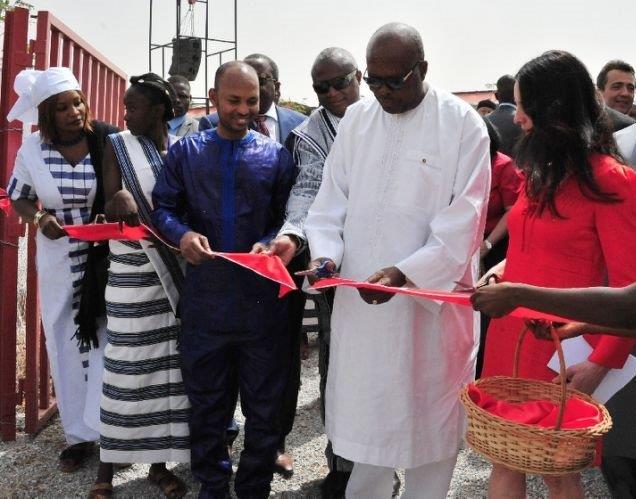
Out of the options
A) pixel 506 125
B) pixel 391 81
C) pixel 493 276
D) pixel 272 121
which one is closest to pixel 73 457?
pixel 272 121

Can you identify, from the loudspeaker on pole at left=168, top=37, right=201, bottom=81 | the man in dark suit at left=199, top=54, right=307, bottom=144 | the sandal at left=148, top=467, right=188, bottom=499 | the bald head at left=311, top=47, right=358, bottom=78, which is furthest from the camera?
the loudspeaker on pole at left=168, top=37, right=201, bottom=81

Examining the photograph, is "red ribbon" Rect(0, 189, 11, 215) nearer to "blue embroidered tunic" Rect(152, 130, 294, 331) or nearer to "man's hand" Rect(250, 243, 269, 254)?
"blue embroidered tunic" Rect(152, 130, 294, 331)

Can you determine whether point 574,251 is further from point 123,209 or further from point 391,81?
point 123,209

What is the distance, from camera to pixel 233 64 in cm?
338

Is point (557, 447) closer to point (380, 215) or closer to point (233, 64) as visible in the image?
point (380, 215)

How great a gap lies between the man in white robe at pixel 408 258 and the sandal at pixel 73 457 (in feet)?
5.99

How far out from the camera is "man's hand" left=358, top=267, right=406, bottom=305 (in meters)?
2.79

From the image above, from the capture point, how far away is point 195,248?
3191 mm

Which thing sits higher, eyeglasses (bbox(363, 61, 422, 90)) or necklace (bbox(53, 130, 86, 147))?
eyeglasses (bbox(363, 61, 422, 90))

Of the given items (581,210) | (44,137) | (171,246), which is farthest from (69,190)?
(581,210)

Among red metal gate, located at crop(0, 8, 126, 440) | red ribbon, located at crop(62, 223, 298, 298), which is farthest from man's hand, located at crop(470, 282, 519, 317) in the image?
red metal gate, located at crop(0, 8, 126, 440)

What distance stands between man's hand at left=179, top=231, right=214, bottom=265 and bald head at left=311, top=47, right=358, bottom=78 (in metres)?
1.08

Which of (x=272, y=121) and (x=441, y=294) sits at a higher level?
(x=272, y=121)

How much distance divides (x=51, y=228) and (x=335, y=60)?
5.70ft
